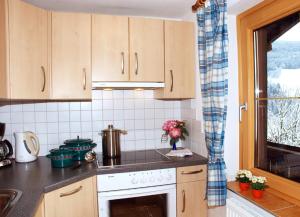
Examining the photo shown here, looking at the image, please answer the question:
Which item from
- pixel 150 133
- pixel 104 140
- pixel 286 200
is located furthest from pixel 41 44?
pixel 286 200

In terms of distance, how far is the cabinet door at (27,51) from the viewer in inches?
69.5

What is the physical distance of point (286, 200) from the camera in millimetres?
1597

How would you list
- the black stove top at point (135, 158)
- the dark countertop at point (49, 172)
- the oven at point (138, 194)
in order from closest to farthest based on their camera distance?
the dark countertop at point (49, 172)
the oven at point (138, 194)
the black stove top at point (135, 158)

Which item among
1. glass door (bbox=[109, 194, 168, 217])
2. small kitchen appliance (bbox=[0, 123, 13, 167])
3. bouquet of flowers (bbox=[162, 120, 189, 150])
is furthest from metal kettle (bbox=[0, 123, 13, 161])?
bouquet of flowers (bbox=[162, 120, 189, 150])

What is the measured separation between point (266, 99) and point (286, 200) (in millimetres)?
694

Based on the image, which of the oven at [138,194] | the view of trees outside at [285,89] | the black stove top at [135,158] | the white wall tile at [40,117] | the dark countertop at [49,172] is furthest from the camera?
the white wall tile at [40,117]

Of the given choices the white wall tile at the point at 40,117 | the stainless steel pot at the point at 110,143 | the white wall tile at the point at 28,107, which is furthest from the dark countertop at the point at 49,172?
the white wall tile at the point at 28,107

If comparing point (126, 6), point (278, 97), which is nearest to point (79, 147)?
point (126, 6)

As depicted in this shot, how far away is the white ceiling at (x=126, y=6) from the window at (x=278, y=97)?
0.41 metres

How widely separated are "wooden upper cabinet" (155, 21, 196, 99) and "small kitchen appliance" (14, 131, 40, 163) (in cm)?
122

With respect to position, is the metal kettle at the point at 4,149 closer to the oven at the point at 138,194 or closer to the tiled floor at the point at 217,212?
the oven at the point at 138,194

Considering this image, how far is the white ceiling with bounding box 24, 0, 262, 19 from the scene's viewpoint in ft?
7.02

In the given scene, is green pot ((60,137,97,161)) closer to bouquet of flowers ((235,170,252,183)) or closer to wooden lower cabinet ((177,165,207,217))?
wooden lower cabinet ((177,165,207,217))

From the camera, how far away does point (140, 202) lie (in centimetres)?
203
